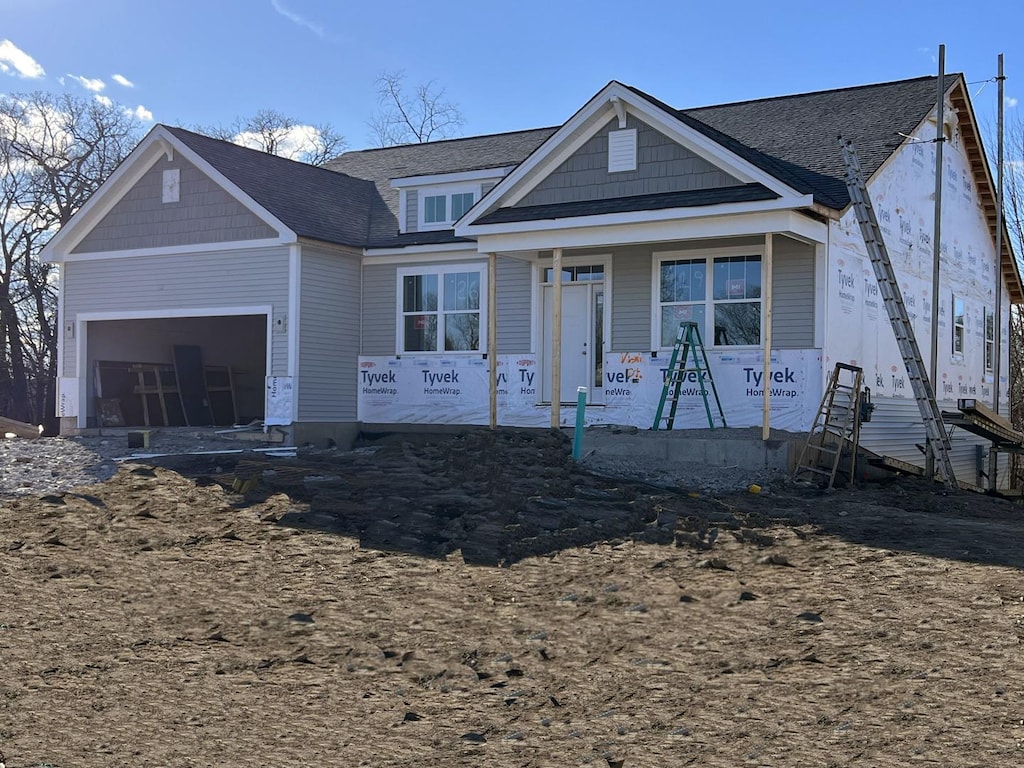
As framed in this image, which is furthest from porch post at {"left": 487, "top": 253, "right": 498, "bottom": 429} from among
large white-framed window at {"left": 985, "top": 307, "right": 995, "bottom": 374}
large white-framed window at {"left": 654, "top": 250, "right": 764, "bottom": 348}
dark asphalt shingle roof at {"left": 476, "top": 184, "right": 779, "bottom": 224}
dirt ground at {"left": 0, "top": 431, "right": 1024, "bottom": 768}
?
large white-framed window at {"left": 985, "top": 307, "right": 995, "bottom": 374}

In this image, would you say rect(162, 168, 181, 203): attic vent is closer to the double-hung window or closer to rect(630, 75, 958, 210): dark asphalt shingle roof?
rect(630, 75, 958, 210): dark asphalt shingle roof

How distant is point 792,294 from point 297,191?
31.4ft

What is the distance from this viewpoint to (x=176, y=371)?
950 inches

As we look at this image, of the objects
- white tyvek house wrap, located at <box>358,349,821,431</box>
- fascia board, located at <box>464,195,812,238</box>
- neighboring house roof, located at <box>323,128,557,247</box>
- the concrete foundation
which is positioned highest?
neighboring house roof, located at <box>323,128,557,247</box>

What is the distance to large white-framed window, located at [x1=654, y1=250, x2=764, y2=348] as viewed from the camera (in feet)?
55.8

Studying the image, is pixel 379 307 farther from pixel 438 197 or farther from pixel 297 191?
pixel 297 191

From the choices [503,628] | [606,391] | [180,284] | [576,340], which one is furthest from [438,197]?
[503,628]

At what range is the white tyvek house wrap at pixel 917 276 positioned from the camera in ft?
56.0

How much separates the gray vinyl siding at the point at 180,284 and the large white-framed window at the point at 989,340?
14.3 metres

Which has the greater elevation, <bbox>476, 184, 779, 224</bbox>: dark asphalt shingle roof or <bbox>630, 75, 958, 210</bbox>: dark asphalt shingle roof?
<bbox>630, 75, 958, 210</bbox>: dark asphalt shingle roof

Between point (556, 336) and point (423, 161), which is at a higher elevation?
point (423, 161)

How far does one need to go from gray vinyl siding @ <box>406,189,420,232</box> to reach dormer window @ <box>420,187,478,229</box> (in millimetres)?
76

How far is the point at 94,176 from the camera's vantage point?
40062mm

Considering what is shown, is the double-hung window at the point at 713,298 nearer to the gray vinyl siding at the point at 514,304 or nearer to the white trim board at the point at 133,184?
the gray vinyl siding at the point at 514,304
